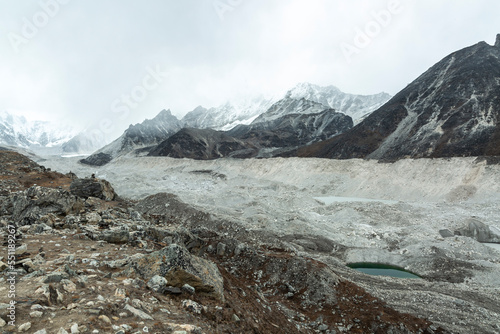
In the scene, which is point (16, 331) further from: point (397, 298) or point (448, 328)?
point (397, 298)

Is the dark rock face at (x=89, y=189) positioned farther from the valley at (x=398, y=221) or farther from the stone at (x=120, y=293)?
the stone at (x=120, y=293)

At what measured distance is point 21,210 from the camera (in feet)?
51.0

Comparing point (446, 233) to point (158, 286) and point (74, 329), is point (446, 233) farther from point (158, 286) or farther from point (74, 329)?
point (74, 329)

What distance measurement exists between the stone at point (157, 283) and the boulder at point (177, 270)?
0.19 metres

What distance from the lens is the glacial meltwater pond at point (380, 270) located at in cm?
2145

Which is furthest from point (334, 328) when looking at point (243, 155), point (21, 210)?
point (243, 155)

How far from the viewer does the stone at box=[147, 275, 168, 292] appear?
630 cm

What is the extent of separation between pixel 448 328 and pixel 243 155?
118783 mm

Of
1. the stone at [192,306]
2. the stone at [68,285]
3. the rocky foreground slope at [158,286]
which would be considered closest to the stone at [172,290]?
the rocky foreground slope at [158,286]

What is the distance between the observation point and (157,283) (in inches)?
253

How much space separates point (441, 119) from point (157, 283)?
3319 inches

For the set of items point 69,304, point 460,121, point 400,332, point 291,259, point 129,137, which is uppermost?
point 129,137

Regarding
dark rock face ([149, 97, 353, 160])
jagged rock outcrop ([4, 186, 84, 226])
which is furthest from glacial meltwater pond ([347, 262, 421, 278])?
dark rock face ([149, 97, 353, 160])

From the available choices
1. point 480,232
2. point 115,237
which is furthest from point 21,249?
point 480,232
